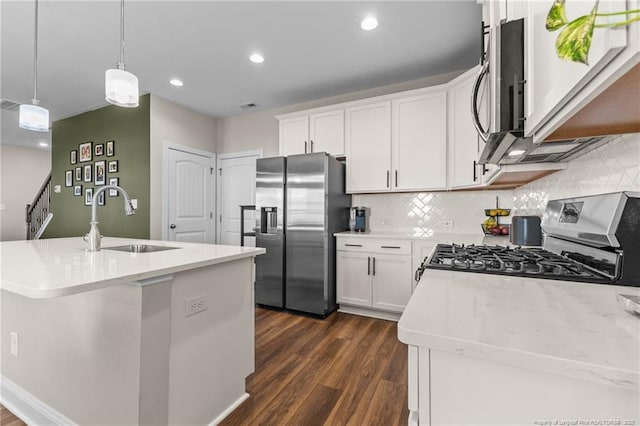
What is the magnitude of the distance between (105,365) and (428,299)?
1.43m

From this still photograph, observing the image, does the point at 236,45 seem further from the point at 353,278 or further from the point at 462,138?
the point at 353,278

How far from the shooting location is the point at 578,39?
1.54 ft

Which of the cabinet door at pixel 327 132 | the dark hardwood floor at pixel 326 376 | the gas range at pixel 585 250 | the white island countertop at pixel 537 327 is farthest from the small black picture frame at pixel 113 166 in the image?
the white island countertop at pixel 537 327

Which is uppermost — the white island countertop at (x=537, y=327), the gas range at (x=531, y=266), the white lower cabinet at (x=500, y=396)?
the gas range at (x=531, y=266)

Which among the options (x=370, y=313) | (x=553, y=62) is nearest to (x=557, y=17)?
(x=553, y=62)

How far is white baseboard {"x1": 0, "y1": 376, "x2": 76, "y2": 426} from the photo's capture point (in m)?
1.51

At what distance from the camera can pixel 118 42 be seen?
2.66 meters

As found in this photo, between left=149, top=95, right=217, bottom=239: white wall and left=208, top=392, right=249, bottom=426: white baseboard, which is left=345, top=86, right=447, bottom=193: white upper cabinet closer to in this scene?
left=208, top=392, right=249, bottom=426: white baseboard

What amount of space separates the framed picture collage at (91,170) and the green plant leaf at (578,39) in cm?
492

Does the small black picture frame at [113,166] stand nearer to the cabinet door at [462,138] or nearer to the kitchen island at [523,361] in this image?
the cabinet door at [462,138]

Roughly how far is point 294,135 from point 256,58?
104 centimetres

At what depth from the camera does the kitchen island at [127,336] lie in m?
1.19

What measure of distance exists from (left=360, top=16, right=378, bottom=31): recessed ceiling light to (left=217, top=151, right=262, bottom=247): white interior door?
249cm

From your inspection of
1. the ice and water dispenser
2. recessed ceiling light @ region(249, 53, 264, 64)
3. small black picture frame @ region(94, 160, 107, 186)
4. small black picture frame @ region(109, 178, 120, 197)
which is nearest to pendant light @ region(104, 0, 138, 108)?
recessed ceiling light @ region(249, 53, 264, 64)
